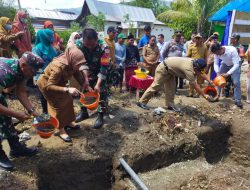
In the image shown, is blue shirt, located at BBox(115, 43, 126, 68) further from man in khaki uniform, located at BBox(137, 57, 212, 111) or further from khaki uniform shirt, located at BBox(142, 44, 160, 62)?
man in khaki uniform, located at BBox(137, 57, 212, 111)

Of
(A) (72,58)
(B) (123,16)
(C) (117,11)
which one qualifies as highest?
(C) (117,11)

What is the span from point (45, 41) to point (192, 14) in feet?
63.2

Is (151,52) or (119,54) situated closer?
(119,54)

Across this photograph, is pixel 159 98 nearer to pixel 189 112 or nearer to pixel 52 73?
pixel 189 112

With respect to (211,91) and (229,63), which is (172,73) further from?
(229,63)

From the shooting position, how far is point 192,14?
22078 mm

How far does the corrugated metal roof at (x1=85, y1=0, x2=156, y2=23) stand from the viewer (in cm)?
2556

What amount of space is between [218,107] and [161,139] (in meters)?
2.41

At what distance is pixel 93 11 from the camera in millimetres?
25312

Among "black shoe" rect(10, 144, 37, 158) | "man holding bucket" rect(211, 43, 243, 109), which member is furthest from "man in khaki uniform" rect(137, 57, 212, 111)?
"black shoe" rect(10, 144, 37, 158)

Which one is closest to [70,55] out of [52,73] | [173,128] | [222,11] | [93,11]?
[52,73]

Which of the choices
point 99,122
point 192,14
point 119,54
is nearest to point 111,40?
point 119,54

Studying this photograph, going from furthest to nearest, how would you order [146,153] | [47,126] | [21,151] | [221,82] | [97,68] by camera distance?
[221,82] → [97,68] → [146,153] → [21,151] → [47,126]

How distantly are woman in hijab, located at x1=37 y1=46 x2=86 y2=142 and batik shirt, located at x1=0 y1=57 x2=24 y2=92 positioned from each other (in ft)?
2.26
